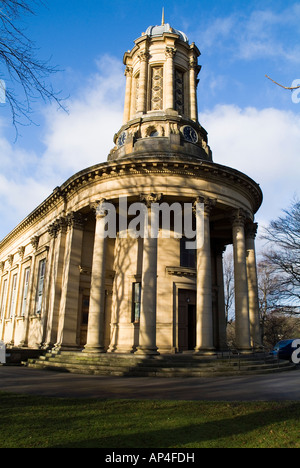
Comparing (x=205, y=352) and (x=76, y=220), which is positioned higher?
(x=76, y=220)

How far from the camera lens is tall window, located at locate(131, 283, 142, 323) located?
64.0ft

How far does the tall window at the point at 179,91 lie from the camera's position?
24.3 meters

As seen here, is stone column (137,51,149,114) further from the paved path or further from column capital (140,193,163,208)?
the paved path

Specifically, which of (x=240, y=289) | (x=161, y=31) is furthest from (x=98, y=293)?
(x=161, y=31)

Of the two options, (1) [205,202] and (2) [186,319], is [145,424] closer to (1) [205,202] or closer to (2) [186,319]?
(1) [205,202]

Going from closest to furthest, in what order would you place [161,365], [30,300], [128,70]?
[161,365], [30,300], [128,70]

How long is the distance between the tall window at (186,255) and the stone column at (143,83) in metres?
9.58

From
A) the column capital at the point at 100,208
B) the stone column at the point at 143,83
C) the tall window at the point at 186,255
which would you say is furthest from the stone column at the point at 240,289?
the stone column at the point at 143,83

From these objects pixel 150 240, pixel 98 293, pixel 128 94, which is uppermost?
pixel 128 94

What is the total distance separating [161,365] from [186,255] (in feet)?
25.1

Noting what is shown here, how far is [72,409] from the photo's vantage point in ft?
23.8

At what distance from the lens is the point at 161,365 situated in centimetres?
1443
